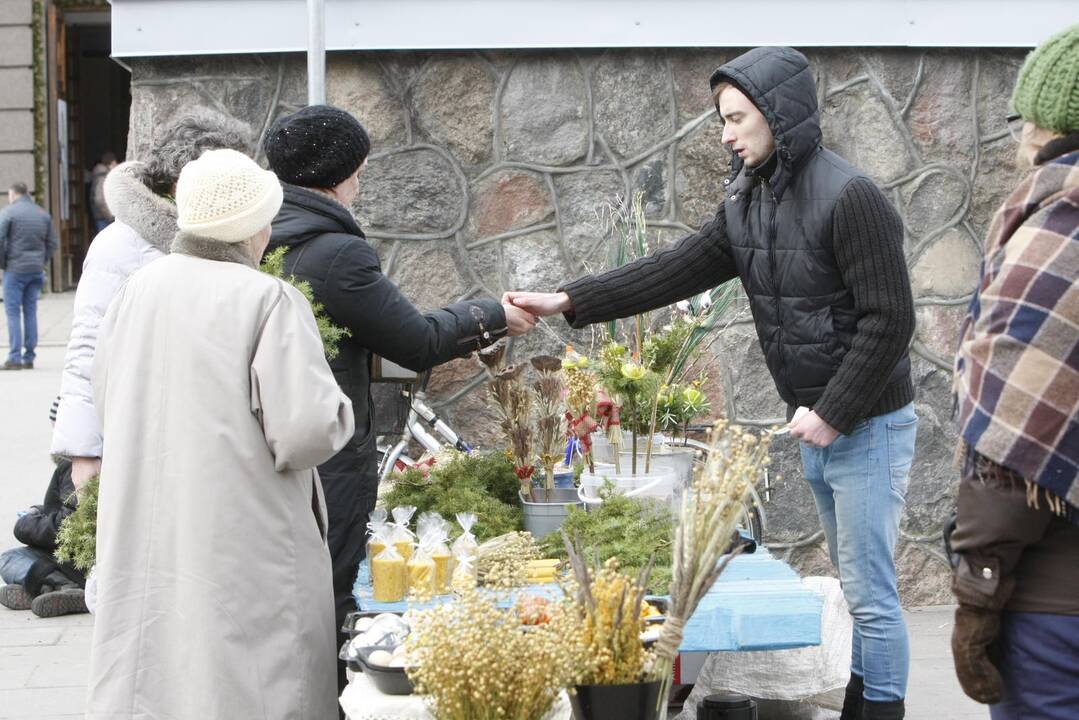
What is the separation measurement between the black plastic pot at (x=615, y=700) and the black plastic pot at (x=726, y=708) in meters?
1.41

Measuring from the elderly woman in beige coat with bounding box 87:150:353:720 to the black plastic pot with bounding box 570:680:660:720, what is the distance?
29.9 inches

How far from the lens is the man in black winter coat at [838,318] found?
3.58 meters

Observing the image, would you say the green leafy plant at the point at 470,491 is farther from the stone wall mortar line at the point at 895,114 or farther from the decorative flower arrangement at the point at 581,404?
the stone wall mortar line at the point at 895,114

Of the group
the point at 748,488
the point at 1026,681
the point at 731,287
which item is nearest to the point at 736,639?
the point at 748,488

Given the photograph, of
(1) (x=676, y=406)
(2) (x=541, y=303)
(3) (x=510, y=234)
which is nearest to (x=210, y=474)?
(2) (x=541, y=303)

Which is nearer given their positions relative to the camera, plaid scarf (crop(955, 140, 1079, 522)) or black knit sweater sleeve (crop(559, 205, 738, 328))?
plaid scarf (crop(955, 140, 1079, 522))

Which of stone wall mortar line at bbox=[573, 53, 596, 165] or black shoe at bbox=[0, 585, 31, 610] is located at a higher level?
stone wall mortar line at bbox=[573, 53, 596, 165]

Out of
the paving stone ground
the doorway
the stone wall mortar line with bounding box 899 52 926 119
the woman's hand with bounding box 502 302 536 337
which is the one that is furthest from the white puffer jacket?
the doorway

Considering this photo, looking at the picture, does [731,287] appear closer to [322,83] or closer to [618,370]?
[618,370]

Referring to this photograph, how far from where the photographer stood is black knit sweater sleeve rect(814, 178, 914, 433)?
3559 mm

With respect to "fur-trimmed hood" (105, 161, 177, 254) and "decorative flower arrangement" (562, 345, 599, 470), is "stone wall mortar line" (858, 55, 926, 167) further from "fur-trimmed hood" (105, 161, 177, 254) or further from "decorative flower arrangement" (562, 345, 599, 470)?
"fur-trimmed hood" (105, 161, 177, 254)

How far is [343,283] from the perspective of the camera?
11.7 ft

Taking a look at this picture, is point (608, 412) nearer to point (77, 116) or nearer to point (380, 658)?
point (380, 658)

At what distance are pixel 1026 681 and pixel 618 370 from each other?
1.88 m
